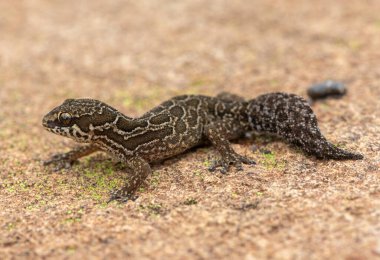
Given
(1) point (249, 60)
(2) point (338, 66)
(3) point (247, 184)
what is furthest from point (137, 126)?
(2) point (338, 66)

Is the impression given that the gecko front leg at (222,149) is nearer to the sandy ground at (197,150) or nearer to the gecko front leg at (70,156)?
the sandy ground at (197,150)

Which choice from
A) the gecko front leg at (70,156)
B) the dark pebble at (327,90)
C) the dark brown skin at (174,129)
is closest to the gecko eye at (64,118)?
the dark brown skin at (174,129)

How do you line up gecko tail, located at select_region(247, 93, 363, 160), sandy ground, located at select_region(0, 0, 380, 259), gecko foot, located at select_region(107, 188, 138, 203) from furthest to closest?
gecko tail, located at select_region(247, 93, 363, 160)
gecko foot, located at select_region(107, 188, 138, 203)
sandy ground, located at select_region(0, 0, 380, 259)

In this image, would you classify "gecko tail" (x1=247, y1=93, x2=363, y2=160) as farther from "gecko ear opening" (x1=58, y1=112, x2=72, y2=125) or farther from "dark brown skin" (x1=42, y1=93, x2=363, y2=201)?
"gecko ear opening" (x1=58, y1=112, x2=72, y2=125)

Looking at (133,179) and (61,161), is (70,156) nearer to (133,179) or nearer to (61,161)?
(61,161)

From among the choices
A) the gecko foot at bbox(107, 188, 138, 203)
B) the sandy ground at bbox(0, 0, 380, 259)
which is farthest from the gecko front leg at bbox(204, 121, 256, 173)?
the gecko foot at bbox(107, 188, 138, 203)

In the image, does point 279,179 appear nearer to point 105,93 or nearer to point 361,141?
point 361,141
